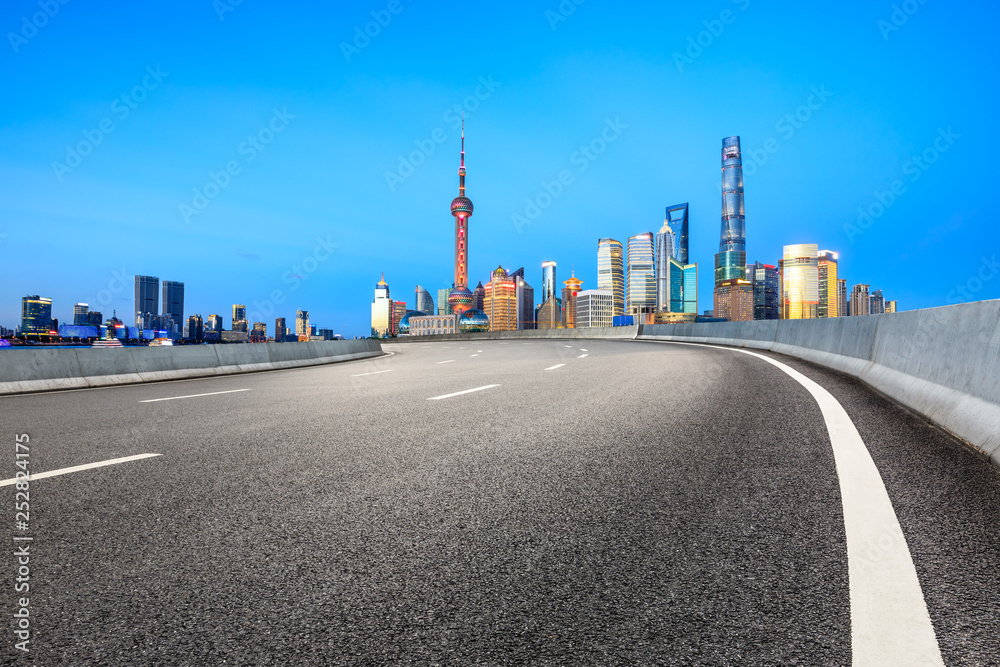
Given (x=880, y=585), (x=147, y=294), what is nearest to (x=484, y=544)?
(x=880, y=585)

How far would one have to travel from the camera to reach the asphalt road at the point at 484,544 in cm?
198

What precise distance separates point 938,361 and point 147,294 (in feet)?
439

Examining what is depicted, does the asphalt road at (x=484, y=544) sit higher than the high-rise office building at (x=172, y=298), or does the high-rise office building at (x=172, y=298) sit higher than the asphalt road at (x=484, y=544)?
the high-rise office building at (x=172, y=298)

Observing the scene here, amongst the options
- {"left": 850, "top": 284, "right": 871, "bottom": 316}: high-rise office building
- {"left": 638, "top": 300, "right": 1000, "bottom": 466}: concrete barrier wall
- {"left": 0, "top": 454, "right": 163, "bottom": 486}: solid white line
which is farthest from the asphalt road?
{"left": 850, "top": 284, "right": 871, "bottom": 316}: high-rise office building

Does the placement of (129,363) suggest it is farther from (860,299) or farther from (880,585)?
(860,299)

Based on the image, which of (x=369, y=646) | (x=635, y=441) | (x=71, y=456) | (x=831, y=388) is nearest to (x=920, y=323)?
(x=831, y=388)

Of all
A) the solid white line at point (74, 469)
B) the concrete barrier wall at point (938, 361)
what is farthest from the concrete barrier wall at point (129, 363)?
the concrete barrier wall at point (938, 361)

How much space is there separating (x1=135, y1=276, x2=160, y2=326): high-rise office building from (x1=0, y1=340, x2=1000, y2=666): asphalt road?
4970 inches

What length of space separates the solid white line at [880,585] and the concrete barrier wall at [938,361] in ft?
5.56

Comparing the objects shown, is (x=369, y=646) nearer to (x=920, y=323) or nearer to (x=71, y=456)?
(x=71, y=456)

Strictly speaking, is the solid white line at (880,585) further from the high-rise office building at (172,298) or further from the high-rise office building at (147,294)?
the high-rise office building at (172,298)

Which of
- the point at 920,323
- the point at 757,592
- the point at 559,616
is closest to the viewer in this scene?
Answer: the point at 559,616

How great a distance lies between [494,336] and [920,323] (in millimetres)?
45994

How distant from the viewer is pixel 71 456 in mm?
4836
